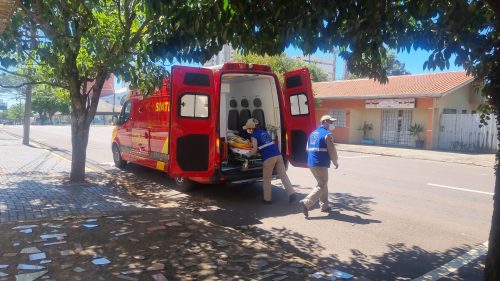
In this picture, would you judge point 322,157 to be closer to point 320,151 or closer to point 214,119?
point 320,151

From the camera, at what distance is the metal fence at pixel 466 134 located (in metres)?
20.5

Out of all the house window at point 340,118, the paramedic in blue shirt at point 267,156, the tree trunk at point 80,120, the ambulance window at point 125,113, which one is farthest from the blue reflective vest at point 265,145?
the house window at point 340,118

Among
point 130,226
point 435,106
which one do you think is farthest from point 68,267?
point 435,106

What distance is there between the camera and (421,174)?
12.3 meters

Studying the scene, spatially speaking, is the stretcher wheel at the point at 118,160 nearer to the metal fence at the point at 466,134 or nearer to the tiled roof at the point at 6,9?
the tiled roof at the point at 6,9

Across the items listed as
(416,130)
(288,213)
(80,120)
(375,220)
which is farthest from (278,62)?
(375,220)

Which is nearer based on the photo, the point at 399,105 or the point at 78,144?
the point at 78,144

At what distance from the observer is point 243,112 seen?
9734 millimetres

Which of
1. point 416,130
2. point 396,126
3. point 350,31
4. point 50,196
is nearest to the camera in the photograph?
point 350,31

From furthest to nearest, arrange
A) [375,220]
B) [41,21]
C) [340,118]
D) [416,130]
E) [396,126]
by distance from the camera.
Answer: [340,118]
[396,126]
[416,130]
[41,21]
[375,220]

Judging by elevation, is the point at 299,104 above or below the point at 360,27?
below

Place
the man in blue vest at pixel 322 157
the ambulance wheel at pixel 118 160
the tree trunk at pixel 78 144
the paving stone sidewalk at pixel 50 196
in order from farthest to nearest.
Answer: the ambulance wheel at pixel 118 160 < the tree trunk at pixel 78 144 < the man in blue vest at pixel 322 157 < the paving stone sidewalk at pixel 50 196

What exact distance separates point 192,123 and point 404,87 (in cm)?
1990

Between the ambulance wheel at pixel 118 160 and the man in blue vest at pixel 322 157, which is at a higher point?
the man in blue vest at pixel 322 157
